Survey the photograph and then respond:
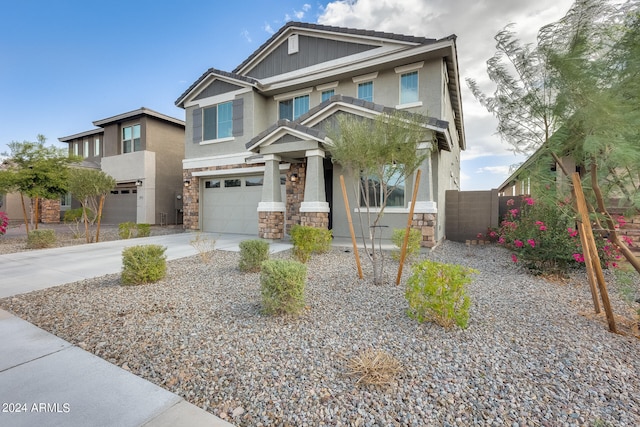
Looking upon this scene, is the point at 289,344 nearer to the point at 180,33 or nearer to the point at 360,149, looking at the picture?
the point at 360,149

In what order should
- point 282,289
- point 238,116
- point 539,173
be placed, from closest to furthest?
point 282,289, point 539,173, point 238,116

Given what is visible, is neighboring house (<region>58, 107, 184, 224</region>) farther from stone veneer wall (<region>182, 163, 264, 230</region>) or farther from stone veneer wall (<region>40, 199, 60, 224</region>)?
stone veneer wall (<region>182, 163, 264, 230</region>)

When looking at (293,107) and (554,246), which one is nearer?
(554,246)

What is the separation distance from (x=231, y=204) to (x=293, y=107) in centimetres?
486

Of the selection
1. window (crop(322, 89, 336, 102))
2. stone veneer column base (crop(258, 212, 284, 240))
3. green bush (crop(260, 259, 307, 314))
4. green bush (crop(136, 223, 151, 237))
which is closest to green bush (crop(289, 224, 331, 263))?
stone veneer column base (crop(258, 212, 284, 240))

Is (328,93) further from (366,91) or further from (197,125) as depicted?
(197,125)

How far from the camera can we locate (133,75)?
40.8 feet

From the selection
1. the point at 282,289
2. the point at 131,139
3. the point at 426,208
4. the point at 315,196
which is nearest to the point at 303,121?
the point at 315,196

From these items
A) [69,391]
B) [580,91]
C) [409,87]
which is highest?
[409,87]

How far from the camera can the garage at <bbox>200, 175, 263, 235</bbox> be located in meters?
12.1

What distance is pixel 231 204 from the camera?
497 inches

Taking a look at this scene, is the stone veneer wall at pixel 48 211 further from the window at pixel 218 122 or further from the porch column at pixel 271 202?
the porch column at pixel 271 202

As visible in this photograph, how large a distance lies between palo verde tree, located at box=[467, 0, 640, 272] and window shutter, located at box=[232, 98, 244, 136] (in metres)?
9.93

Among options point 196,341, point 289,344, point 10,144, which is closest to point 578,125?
point 289,344
